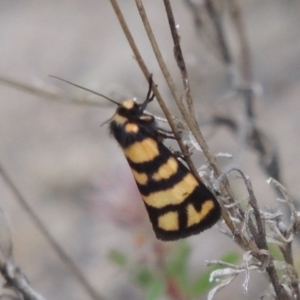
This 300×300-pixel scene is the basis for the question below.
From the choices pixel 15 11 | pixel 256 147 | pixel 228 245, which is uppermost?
pixel 15 11

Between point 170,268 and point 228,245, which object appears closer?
point 170,268

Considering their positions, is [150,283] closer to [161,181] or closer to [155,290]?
[155,290]

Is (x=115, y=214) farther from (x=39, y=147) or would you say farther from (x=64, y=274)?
(x=39, y=147)

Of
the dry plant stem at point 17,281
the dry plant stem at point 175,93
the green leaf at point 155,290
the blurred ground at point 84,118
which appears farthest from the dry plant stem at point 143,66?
the blurred ground at point 84,118

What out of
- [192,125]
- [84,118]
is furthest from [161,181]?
[84,118]

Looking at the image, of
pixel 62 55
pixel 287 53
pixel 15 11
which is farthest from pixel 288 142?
pixel 15 11

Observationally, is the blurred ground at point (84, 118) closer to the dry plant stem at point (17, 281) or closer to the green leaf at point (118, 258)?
the green leaf at point (118, 258)
